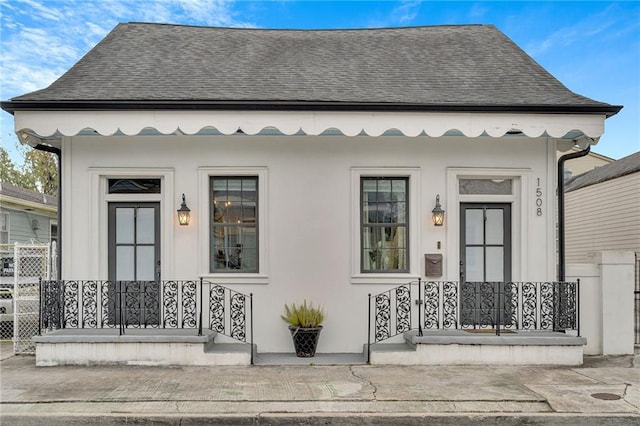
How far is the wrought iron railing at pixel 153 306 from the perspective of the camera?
7496mm

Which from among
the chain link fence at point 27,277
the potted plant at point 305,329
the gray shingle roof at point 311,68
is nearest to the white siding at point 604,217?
the gray shingle roof at point 311,68

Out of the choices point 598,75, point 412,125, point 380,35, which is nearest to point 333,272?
point 412,125

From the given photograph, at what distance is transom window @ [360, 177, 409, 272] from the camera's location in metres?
8.03

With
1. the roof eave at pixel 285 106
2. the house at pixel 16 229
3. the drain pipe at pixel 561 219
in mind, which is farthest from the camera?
the house at pixel 16 229

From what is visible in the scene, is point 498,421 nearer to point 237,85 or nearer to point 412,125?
point 412,125

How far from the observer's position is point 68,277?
308 inches

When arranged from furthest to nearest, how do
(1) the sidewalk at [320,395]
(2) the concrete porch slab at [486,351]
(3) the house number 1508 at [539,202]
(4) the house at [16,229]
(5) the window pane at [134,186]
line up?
(4) the house at [16,229] → (5) the window pane at [134,186] → (3) the house number 1508 at [539,202] → (2) the concrete porch slab at [486,351] → (1) the sidewalk at [320,395]

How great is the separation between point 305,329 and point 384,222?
222cm

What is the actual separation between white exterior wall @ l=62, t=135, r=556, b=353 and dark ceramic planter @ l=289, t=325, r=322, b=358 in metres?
0.48

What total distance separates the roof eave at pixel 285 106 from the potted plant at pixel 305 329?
3057mm

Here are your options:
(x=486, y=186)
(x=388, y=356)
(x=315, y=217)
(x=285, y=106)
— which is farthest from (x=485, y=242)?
(x=285, y=106)

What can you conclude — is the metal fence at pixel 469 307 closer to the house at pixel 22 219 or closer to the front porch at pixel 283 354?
the front porch at pixel 283 354

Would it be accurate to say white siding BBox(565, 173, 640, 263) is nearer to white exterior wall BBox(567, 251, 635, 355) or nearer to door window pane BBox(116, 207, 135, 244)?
white exterior wall BBox(567, 251, 635, 355)

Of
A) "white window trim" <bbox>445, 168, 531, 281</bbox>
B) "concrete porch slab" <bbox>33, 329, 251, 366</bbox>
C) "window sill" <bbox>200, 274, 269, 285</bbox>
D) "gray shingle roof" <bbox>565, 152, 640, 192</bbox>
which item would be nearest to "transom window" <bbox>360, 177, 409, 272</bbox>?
"white window trim" <bbox>445, 168, 531, 281</bbox>
